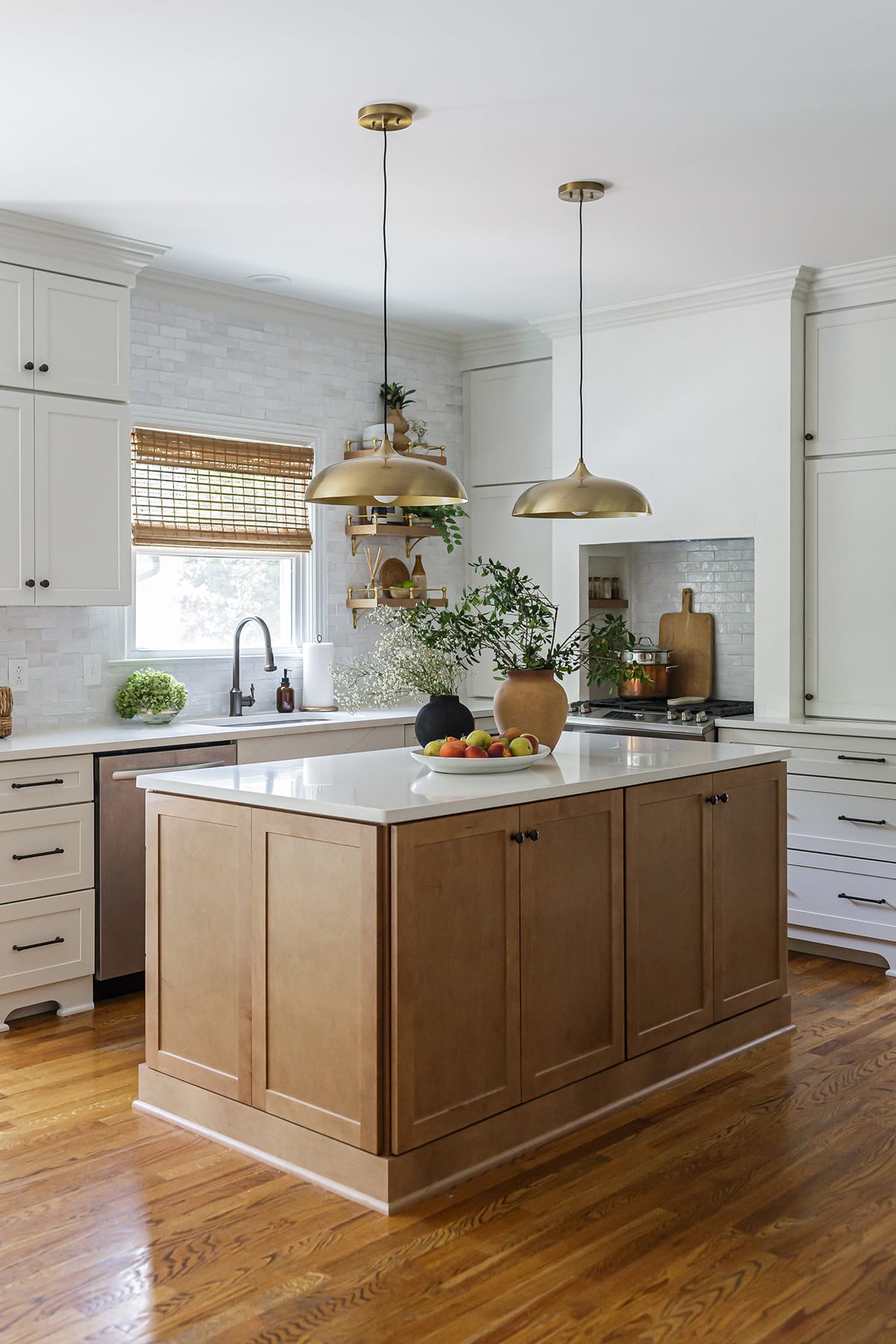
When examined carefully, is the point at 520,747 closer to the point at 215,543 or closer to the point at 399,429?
the point at 215,543

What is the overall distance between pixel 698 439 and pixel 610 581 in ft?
3.25

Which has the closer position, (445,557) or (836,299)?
(836,299)

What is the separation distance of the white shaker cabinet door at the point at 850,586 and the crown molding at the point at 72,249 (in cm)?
291

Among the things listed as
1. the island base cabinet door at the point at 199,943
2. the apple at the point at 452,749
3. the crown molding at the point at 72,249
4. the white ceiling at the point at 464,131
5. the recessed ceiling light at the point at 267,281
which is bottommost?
the island base cabinet door at the point at 199,943

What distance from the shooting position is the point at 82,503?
461cm

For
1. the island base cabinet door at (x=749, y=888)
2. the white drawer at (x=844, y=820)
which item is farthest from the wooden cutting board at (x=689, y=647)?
the island base cabinet door at (x=749, y=888)

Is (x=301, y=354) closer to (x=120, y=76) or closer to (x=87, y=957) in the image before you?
(x=120, y=76)

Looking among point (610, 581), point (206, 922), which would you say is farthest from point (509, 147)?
point (610, 581)

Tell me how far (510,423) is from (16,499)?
285cm

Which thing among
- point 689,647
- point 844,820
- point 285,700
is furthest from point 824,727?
point 285,700

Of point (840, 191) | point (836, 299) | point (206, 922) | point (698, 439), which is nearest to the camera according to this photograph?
point (206, 922)

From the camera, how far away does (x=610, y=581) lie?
6348 mm

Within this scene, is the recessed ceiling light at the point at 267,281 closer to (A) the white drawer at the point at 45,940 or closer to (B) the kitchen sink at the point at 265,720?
(B) the kitchen sink at the point at 265,720

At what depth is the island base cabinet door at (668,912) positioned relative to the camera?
3.50m
